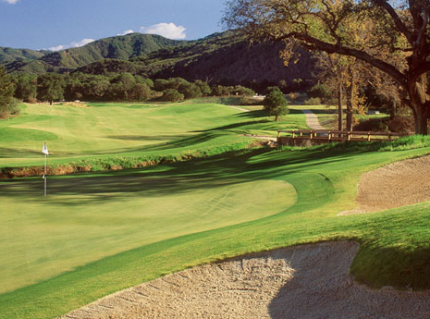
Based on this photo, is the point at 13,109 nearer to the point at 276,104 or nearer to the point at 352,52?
the point at 276,104

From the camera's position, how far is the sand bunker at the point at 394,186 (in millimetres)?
12299

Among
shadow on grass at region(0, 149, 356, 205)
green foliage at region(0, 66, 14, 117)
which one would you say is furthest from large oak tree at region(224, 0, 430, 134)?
green foliage at region(0, 66, 14, 117)

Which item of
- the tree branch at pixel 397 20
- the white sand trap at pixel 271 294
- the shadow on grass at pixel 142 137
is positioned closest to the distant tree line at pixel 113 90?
the shadow on grass at pixel 142 137

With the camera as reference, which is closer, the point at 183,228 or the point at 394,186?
the point at 183,228

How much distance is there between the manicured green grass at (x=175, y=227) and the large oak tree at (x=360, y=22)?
10.8 ft

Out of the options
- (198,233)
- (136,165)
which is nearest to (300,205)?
(198,233)

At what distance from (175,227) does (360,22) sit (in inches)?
728

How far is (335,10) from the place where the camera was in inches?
945

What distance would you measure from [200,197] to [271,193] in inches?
96.1

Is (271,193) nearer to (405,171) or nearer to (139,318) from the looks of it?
(405,171)

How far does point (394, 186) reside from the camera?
1395 centimetres

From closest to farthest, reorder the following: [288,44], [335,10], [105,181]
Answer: [105,181]
[335,10]
[288,44]

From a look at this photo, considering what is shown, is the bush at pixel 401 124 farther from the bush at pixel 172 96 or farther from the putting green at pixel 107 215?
the bush at pixel 172 96

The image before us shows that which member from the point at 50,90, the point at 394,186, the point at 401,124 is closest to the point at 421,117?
the point at 394,186
